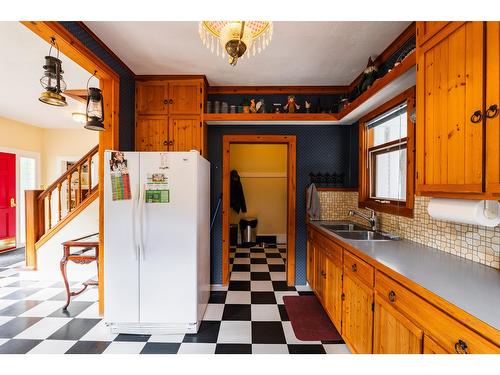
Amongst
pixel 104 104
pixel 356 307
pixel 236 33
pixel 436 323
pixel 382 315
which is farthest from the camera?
pixel 104 104

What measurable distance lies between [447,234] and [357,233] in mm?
910

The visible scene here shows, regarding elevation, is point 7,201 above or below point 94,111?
below

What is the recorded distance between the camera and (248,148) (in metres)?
5.39

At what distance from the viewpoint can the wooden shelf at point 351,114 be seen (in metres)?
1.71

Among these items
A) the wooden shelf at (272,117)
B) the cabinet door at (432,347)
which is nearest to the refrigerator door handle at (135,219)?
the wooden shelf at (272,117)

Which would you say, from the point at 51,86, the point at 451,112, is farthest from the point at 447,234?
the point at 51,86

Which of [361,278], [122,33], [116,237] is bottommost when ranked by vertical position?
[361,278]

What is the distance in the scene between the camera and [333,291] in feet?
6.93

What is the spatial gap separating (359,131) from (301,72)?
3.33ft

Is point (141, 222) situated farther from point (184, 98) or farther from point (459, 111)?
point (459, 111)

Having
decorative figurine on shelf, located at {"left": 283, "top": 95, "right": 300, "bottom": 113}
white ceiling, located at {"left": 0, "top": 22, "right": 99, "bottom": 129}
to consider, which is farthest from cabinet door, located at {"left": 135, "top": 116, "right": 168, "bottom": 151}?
decorative figurine on shelf, located at {"left": 283, "top": 95, "right": 300, "bottom": 113}
